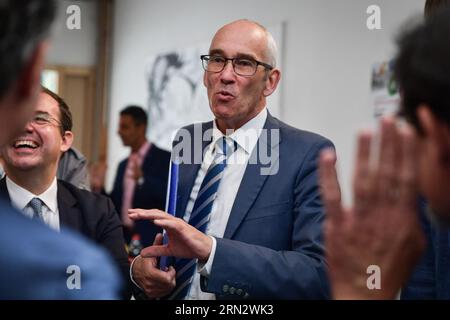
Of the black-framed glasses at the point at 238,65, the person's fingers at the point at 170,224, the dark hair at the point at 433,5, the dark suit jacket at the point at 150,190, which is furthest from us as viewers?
the dark suit jacket at the point at 150,190

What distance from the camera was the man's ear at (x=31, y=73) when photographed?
27.9 inches

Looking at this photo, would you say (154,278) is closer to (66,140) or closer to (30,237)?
(66,140)

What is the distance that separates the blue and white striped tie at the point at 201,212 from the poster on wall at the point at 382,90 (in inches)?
50.1

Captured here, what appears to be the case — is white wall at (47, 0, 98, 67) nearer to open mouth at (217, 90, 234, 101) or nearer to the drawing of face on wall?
the drawing of face on wall

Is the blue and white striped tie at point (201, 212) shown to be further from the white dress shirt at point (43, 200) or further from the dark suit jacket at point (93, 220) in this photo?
the white dress shirt at point (43, 200)

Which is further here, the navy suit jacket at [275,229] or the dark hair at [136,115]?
the dark hair at [136,115]

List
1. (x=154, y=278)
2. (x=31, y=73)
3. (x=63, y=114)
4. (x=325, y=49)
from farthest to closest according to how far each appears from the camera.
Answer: (x=325, y=49)
(x=63, y=114)
(x=154, y=278)
(x=31, y=73)

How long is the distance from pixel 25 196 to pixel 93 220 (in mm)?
182

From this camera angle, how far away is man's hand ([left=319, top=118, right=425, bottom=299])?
2.51 ft

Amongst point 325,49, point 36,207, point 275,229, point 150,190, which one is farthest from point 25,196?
point 150,190

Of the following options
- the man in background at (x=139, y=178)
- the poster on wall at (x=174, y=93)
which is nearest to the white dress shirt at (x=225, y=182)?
the man in background at (x=139, y=178)

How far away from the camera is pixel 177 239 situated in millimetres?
1384
